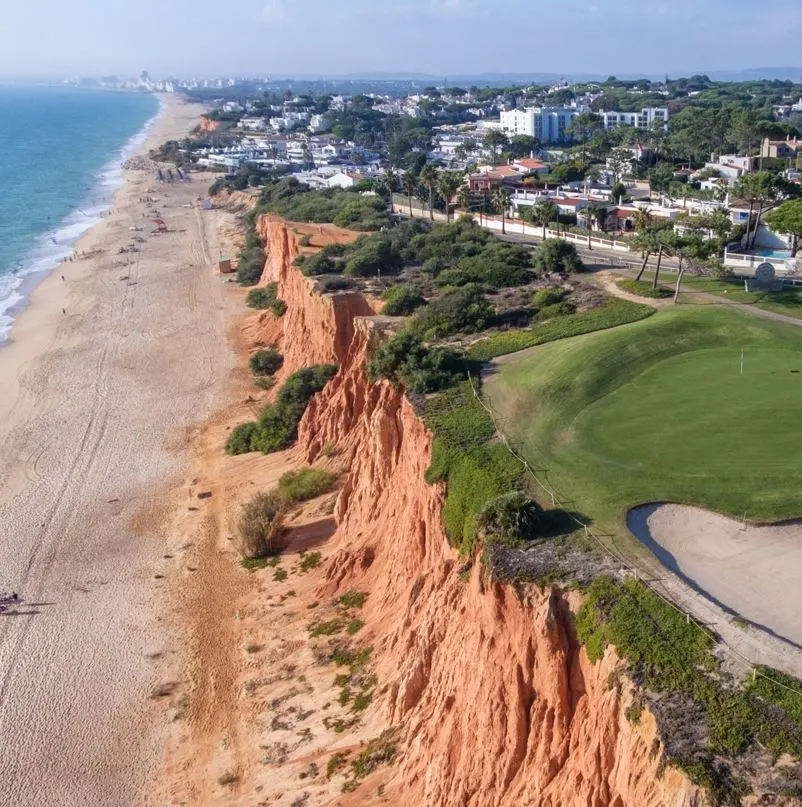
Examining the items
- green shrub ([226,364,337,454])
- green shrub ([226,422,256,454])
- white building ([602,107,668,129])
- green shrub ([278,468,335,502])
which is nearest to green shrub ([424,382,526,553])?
green shrub ([278,468,335,502])

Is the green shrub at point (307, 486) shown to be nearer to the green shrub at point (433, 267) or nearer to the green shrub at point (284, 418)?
the green shrub at point (284, 418)

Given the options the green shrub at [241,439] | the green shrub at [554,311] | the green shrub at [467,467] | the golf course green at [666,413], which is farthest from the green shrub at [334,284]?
the green shrub at [467,467]

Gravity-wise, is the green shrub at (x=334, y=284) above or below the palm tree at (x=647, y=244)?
below

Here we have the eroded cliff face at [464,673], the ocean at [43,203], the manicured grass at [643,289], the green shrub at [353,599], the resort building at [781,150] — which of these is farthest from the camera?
the resort building at [781,150]

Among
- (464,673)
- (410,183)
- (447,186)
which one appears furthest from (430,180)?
(464,673)

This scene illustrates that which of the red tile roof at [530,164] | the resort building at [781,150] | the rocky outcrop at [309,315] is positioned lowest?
the rocky outcrop at [309,315]

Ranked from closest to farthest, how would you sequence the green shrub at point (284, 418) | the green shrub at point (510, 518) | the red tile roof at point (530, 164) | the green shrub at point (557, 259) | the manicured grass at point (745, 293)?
the green shrub at point (510, 518) < the manicured grass at point (745, 293) < the green shrub at point (284, 418) < the green shrub at point (557, 259) < the red tile roof at point (530, 164)

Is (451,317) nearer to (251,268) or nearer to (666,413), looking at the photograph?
(666,413)
